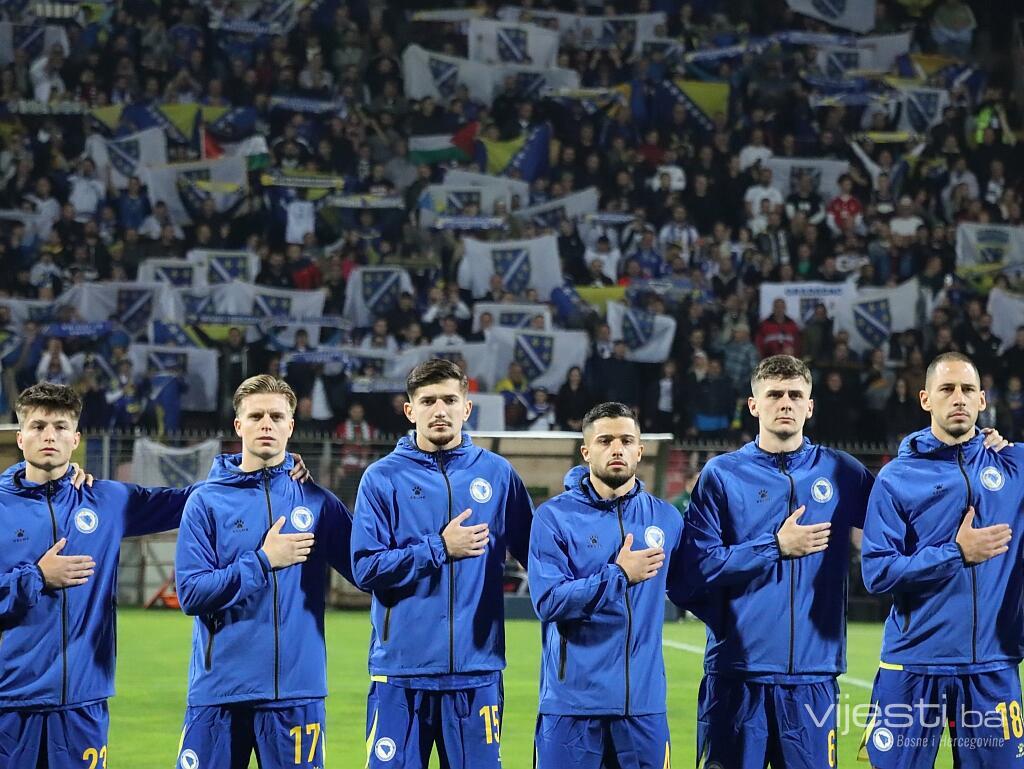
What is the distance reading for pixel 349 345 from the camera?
2052 cm

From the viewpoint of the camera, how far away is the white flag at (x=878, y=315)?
21.0m

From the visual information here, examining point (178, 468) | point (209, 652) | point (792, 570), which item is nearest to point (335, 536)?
point (209, 652)

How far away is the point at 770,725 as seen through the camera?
248 inches

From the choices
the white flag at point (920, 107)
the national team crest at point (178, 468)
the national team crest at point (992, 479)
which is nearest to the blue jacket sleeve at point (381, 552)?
the national team crest at point (992, 479)

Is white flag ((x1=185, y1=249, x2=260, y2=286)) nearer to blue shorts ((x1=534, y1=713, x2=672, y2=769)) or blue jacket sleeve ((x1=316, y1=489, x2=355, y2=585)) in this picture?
blue jacket sleeve ((x1=316, y1=489, x2=355, y2=585))

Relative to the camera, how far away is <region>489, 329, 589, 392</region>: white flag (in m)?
20.0

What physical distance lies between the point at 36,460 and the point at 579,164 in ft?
62.4

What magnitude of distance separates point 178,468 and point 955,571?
11.6m

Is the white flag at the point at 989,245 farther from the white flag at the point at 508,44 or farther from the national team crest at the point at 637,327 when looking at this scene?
the white flag at the point at 508,44

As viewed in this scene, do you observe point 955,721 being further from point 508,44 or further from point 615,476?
point 508,44

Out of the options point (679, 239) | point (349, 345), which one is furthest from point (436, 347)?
point (679, 239)

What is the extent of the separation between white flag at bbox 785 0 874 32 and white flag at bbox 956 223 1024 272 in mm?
7031

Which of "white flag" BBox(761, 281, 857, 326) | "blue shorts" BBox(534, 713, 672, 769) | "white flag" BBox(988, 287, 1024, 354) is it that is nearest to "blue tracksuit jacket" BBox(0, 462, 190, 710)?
"blue shorts" BBox(534, 713, 672, 769)

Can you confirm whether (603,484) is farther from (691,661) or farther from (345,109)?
(345,109)
